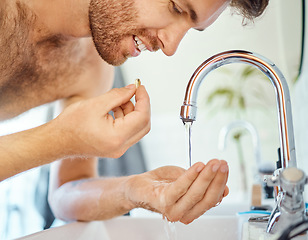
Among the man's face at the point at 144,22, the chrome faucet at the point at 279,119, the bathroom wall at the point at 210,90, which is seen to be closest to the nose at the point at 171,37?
the man's face at the point at 144,22

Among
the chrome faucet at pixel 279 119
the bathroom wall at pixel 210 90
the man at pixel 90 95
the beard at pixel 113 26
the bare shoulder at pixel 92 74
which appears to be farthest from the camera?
the bathroom wall at pixel 210 90

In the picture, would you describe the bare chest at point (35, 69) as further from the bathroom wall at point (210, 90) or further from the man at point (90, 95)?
the bathroom wall at point (210, 90)

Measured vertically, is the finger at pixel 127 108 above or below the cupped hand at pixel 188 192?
above

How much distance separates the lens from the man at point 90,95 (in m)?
0.65

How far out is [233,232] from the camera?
93 cm

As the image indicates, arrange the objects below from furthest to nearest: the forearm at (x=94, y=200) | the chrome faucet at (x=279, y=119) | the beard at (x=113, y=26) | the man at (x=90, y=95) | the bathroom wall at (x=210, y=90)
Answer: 1. the bathroom wall at (x=210, y=90)
2. the beard at (x=113, y=26)
3. the forearm at (x=94, y=200)
4. the man at (x=90, y=95)
5. the chrome faucet at (x=279, y=119)

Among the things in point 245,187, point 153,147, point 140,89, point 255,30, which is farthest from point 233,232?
point 153,147

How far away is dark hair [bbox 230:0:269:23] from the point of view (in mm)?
1045

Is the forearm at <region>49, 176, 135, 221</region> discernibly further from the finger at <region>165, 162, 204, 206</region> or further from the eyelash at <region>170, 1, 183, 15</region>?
the eyelash at <region>170, 1, 183, 15</region>

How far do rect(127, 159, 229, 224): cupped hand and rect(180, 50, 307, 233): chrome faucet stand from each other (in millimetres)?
94

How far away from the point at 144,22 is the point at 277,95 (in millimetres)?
488

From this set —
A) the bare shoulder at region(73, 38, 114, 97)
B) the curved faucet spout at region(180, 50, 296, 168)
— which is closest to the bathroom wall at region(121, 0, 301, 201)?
the bare shoulder at region(73, 38, 114, 97)

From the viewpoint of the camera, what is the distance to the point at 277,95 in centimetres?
65

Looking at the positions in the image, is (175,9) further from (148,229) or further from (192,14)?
(148,229)
